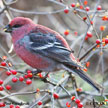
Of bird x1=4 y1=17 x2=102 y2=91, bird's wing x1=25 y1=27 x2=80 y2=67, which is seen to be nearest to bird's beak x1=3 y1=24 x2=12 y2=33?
bird x1=4 y1=17 x2=102 y2=91

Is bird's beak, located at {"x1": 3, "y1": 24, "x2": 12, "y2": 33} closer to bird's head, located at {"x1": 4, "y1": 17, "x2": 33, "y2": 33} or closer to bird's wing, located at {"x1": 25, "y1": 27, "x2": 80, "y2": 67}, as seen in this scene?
bird's head, located at {"x1": 4, "y1": 17, "x2": 33, "y2": 33}

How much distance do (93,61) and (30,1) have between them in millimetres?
2415

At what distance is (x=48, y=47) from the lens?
3430 mm

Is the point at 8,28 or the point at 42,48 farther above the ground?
the point at 8,28

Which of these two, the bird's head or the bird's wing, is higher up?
the bird's head

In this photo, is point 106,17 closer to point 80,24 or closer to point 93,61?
point 80,24

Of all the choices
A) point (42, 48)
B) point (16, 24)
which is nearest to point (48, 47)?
point (42, 48)

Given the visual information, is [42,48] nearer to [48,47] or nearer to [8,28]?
[48,47]

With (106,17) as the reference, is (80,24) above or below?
below

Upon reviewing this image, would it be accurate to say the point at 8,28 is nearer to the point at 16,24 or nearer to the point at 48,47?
the point at 16,24

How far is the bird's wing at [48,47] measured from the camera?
3.42 m

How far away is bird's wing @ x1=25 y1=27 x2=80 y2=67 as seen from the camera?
11.2 feet

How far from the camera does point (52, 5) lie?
6.27m

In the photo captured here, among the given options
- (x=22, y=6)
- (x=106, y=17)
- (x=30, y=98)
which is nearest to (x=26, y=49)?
(x=106, y=17)
